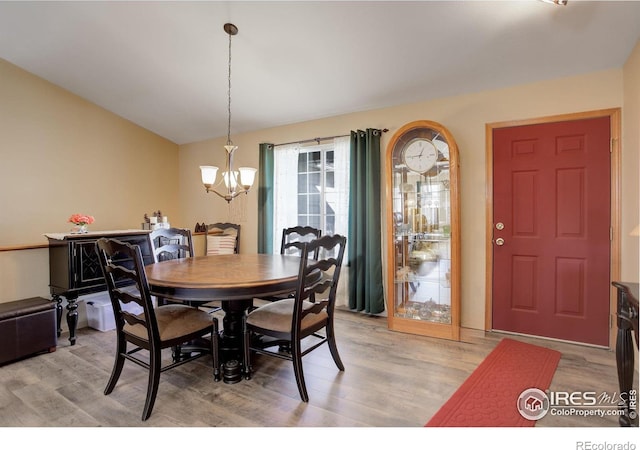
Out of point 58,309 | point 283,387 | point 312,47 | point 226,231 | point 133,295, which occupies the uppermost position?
point 312,47

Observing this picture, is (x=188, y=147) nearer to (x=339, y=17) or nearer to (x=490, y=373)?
(x=339, y=17)

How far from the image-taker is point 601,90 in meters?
2.76

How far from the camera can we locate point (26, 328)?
107 inches

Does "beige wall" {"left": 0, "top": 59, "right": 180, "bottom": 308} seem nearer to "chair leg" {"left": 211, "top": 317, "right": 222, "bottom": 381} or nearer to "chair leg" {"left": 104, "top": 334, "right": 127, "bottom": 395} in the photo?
"chair leg" {"left": 104, "top": 334, "right": 127, "bottom": 395}

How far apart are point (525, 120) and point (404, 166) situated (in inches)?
43.2

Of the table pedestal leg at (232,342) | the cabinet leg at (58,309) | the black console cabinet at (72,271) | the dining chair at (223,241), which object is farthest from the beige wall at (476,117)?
the cabinet leg at (58,309)

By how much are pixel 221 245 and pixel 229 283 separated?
110 inches

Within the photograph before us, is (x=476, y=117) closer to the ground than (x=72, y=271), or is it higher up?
higher up

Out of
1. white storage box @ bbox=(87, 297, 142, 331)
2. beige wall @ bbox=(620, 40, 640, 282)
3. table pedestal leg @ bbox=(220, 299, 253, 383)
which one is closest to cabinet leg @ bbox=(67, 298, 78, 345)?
white storage box @ bbox=(87, 297, 142, 331)

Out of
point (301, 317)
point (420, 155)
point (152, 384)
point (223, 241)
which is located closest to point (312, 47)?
point (420, 155)

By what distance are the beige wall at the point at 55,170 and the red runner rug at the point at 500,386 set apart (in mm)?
3667

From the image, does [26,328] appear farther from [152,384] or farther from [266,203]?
[266,203]

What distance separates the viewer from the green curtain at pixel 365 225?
3.69 metres
